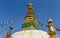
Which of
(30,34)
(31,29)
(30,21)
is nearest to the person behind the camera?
(30,34)

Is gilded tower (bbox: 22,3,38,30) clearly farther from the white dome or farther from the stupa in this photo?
the white dome

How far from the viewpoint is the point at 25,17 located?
27.2 metres

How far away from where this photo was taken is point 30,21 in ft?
84.5

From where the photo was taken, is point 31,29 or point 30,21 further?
point 30,21

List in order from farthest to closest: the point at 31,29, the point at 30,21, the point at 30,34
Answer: the point at 30,21 < the point at 31,29 < the point at 30,34

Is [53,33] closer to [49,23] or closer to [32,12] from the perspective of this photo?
[49,23]

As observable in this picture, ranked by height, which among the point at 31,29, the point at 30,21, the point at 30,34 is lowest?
the point at 30,34

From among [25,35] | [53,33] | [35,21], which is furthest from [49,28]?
[35,21]

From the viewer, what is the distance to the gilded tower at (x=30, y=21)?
83.1ft

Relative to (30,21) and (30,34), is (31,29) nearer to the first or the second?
(30,21)

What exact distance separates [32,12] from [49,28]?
5.70 m

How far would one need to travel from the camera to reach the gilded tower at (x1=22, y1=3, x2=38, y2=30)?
2533cm

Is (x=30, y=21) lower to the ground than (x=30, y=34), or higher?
higher

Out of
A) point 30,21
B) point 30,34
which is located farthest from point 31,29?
point 30,34
